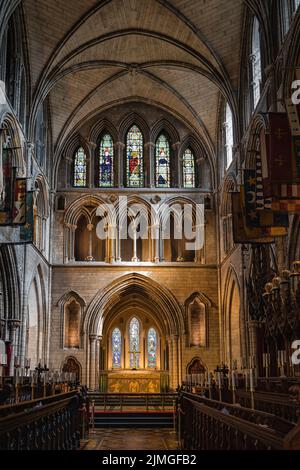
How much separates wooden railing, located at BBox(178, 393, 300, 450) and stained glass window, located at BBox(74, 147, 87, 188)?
62.3 ft

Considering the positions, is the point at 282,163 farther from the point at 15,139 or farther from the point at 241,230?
the point at 15,139

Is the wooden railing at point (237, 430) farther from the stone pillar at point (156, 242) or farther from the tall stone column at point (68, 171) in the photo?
the tall stone column at point (68, 171)

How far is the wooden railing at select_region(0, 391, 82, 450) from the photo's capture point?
6.10 metres

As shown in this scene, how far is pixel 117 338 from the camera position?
109ft

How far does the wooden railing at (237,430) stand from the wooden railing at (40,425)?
219 centimetres

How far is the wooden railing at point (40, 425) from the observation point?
20.0 ft

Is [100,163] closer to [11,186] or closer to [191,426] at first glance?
[11,186]

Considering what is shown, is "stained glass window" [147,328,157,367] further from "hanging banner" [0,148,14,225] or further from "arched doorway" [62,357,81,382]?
"hanging banner" [0,148,14,225]

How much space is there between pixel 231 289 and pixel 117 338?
1050cm

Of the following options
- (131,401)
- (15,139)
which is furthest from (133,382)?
(15,139)

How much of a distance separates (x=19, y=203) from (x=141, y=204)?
1200cm

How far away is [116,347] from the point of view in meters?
32.9

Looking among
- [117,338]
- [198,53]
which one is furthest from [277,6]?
[117,338]

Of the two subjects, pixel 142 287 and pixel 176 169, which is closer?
pixel 142 287
